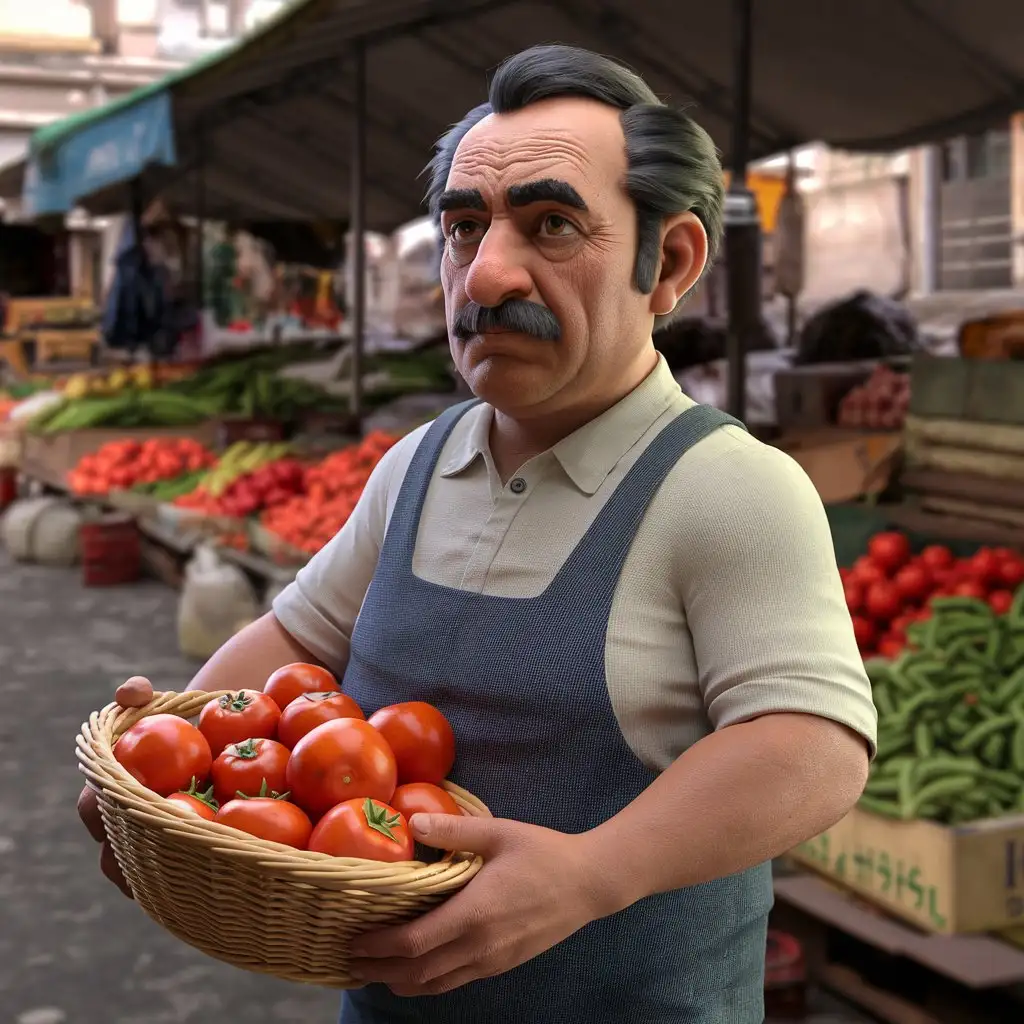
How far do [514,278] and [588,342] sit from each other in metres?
0.12

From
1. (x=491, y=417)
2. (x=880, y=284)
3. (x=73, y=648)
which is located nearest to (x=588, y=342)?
(x=491, y=417)

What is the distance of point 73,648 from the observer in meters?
7.34

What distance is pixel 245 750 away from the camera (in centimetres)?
158

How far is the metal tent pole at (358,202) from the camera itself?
753 cm

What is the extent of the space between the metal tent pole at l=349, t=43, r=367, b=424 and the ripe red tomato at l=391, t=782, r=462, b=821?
6.43 meters

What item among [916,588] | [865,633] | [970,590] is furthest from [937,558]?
[865,633]

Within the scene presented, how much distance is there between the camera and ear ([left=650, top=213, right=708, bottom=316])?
5.27ft

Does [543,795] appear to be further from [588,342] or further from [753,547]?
[588,342]

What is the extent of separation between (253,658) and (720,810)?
80cm

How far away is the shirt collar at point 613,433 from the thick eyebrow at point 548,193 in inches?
9.7

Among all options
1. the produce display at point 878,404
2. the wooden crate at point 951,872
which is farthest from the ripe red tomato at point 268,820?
the produce display at point 878,404

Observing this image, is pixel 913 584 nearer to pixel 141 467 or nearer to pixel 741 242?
pixel 741 242

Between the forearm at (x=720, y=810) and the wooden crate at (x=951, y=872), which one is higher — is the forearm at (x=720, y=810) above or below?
above

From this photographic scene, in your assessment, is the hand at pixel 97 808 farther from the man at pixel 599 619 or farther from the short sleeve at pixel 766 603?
the short sleeve at pixel 766 603
